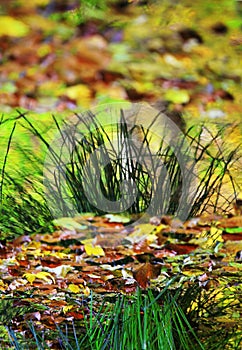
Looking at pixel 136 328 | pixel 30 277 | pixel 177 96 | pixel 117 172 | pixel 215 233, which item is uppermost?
pixel 177 96

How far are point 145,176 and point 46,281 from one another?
0.60 metres

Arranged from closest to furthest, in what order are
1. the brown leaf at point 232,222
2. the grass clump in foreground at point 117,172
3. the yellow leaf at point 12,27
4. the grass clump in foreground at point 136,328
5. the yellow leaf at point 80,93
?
the yellow leaf at point 12,27 < the yellow leaf at point 80,93 < the grass clump in foreground at point 117,172 < the brown leaf at point 232,222 < the grass clump in foreground at point 136,328

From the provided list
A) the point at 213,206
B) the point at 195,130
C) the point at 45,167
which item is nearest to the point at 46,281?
the point at 45,167

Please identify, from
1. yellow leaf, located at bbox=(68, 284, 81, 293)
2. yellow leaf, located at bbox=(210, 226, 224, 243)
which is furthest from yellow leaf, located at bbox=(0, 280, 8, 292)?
yellow leaf, located at bbox=(210, 226, 224, 243)

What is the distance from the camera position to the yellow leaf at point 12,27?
0.88 m

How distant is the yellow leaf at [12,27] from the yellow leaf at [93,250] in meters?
0.70

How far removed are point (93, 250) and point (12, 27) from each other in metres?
0.74

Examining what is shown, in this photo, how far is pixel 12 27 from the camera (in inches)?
34.7

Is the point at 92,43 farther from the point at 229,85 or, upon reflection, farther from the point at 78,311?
the point at 78,311

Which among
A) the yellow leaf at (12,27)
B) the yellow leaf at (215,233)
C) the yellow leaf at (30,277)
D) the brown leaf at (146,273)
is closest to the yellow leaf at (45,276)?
the yellow leaf at (30,277)

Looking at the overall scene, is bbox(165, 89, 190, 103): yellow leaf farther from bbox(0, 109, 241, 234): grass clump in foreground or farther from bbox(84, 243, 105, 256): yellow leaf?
bbox(84, 243, 105, 256): yellow leaf

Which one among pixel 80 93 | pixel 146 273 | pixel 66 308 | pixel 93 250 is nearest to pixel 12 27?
pixel 80 93

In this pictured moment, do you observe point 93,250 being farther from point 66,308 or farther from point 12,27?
point 12,27

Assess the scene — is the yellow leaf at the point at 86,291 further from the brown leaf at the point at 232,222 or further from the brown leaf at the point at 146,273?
the brown leaf at the point at 232,222
